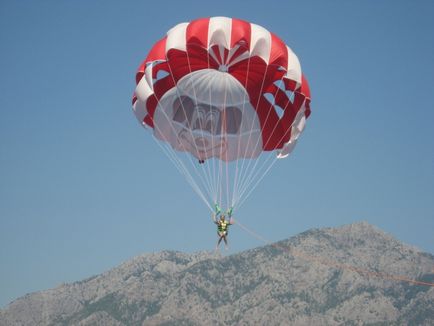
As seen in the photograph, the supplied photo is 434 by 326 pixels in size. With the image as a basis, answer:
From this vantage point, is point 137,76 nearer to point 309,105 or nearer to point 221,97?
point 221,97

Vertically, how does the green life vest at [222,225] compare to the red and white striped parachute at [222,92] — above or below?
below

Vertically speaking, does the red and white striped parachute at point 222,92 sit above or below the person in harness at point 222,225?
above

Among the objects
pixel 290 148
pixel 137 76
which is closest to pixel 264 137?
pixel 290 148

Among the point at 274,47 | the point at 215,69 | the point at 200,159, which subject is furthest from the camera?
the point at 200,159

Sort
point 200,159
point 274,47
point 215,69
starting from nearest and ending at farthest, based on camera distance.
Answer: point 274,47 → point 215,69 → point 200,159

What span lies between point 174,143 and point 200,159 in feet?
7.55

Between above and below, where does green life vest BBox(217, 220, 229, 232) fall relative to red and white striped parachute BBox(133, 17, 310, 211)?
below

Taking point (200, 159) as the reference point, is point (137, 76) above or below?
above

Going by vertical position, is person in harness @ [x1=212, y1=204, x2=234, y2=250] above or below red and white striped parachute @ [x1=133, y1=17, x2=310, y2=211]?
below

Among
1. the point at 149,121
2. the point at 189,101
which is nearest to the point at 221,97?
the point at 189,101

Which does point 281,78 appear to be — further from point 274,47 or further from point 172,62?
point 172,62

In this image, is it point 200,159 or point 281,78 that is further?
point 200,159

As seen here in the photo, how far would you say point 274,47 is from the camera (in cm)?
4806

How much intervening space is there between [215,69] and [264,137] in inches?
255
